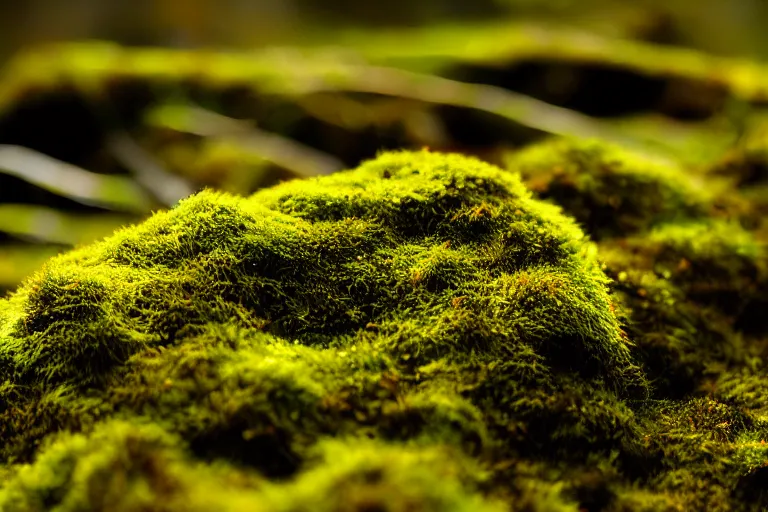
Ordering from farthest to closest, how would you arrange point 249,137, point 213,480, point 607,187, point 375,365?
point 249,137 < point 607,187 < point 375,365 < point 213,480

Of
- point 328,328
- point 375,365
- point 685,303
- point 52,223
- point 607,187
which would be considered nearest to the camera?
point 375,365

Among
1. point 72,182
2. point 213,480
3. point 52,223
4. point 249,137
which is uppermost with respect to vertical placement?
point 249,137

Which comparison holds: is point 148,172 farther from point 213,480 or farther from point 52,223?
point 213,480

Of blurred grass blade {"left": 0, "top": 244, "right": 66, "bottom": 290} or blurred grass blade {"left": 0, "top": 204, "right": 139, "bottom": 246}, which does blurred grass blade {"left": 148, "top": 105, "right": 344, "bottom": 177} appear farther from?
blurred grass blade {"left": 0, "top": 244, "right": 66, "bottom": 290}

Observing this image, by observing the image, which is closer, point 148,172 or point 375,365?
point 375,365

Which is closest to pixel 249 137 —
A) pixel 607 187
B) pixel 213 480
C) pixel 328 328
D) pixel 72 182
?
pixel 72 182

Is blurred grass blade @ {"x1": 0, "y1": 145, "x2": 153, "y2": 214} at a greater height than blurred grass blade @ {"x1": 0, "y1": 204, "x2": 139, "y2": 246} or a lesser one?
greater

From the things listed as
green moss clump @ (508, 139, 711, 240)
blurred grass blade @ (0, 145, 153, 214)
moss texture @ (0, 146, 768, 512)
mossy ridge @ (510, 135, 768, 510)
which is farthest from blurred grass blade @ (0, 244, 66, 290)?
mossy ridge @ (510, 135, 768, 510)

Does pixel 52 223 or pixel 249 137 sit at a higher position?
pixel 249 137
